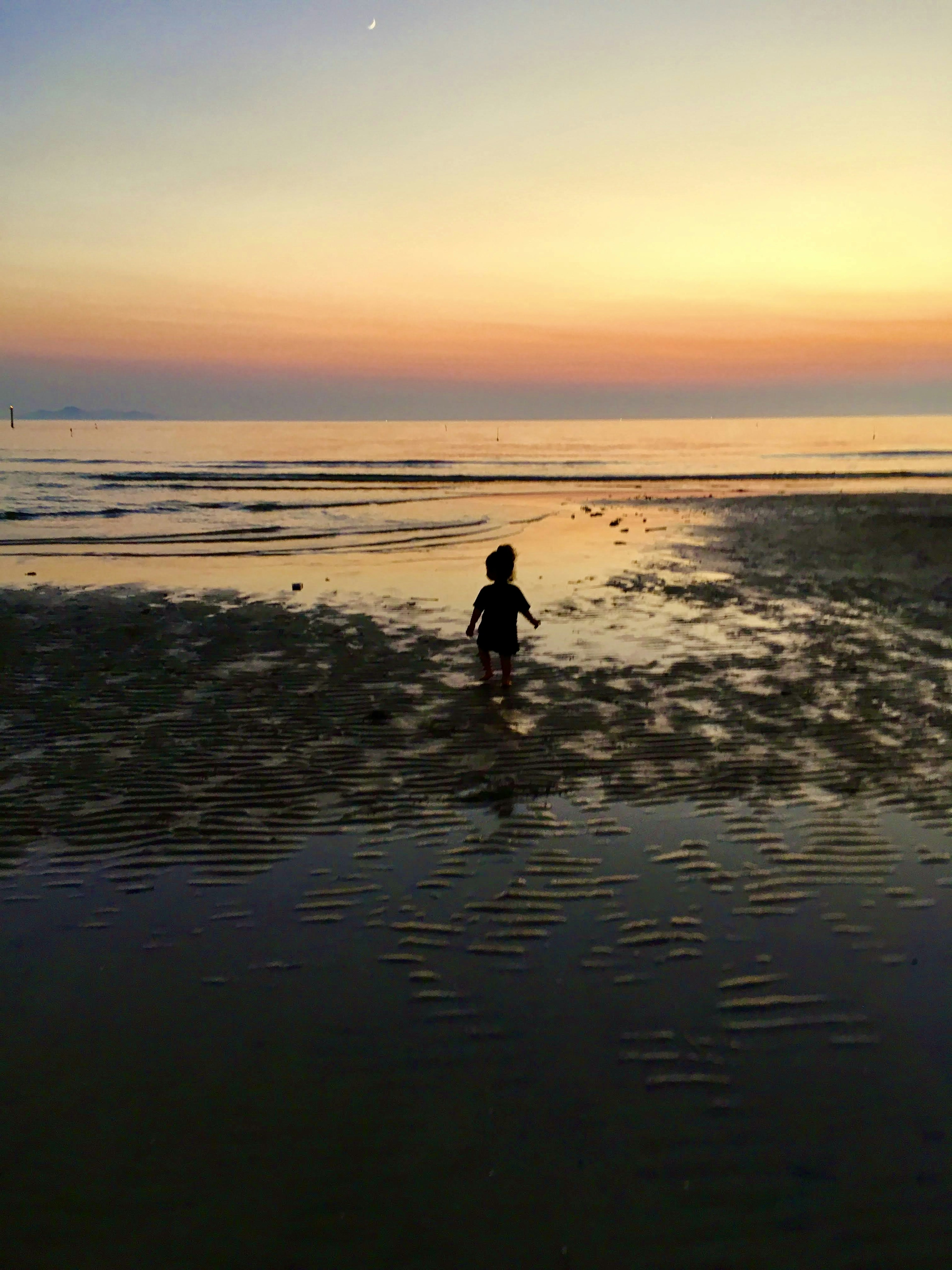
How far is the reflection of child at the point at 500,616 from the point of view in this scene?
10.8 meters

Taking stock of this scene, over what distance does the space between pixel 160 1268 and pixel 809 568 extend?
19.0 meters

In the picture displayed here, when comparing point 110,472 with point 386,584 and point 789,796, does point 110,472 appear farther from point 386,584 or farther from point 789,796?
point 789,796

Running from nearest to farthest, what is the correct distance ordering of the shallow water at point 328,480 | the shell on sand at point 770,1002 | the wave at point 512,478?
the shell on sand at point 770,1002
the shallow water at point 328,480
the wave at point 512,478

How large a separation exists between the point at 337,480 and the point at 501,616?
4746 centimetres

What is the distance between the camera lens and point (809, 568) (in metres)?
20.0

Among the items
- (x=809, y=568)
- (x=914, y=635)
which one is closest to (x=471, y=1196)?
(x=914, y=635)

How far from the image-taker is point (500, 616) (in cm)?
1099

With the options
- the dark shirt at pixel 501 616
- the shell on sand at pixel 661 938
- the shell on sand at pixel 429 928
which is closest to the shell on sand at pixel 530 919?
the shell on sand at pixel 429 928

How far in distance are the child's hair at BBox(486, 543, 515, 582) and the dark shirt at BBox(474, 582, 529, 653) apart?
10 cm

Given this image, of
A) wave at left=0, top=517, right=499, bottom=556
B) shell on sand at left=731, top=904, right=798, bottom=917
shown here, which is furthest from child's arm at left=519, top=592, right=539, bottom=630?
wave at left=0, top=517, right=499, bottom=556

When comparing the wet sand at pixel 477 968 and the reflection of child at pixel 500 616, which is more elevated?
the reflection of child at pixel 500 616

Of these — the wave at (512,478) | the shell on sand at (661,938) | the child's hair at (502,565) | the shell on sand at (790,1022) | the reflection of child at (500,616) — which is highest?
the wave at (512,478)

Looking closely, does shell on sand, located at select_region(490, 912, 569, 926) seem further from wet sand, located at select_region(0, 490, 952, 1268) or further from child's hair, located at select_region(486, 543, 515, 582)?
child's hair, located at select_region(486, 543, 515, 582)

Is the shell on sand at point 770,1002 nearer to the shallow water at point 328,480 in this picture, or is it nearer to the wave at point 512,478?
the shallow water at point 328,480
